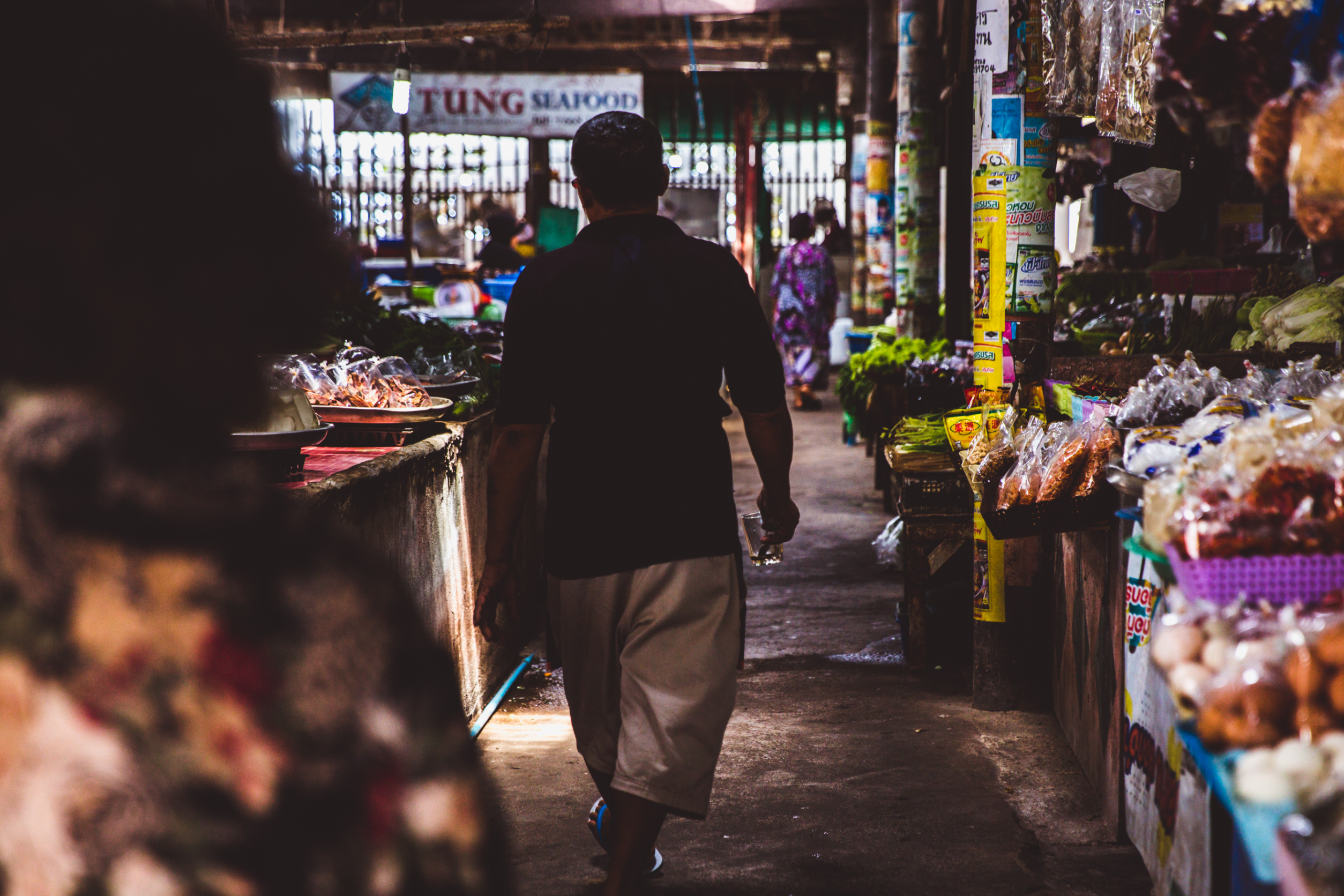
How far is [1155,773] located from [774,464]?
122cm

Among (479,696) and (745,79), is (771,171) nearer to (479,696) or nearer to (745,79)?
(745,79)

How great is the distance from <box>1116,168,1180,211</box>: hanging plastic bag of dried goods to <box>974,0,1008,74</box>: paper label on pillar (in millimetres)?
812

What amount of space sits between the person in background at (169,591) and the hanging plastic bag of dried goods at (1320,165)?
132 centimetres

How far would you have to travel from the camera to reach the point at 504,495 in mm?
3129

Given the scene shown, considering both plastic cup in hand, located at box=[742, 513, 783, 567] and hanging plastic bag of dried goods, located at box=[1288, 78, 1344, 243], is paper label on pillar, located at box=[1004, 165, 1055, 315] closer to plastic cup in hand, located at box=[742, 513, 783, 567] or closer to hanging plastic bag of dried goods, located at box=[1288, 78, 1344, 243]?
plastic cup in hand, located at box=[742, 513, 783, 567]

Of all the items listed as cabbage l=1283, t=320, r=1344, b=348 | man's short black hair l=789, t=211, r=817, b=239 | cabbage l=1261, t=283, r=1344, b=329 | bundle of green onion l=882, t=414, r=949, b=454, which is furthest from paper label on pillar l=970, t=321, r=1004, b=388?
man's short black hair l=789, t=211, r=817, b=239

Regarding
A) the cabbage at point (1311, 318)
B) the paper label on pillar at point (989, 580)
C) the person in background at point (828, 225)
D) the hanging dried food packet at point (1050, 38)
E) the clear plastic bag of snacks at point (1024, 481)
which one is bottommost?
the paper label on pillar at point (989, 580)

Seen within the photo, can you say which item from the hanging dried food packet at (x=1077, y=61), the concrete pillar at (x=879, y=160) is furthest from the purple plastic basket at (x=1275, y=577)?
the concrete pillar at (x=879, y=160)

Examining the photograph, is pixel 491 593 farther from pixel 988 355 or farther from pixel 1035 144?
pixel 1035 144

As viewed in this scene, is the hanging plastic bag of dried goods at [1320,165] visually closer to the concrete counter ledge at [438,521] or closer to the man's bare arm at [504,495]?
the man's bare arm at [504,495]

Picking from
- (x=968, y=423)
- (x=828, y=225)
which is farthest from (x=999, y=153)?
(x=828, y=225)

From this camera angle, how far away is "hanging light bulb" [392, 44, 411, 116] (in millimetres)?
8930

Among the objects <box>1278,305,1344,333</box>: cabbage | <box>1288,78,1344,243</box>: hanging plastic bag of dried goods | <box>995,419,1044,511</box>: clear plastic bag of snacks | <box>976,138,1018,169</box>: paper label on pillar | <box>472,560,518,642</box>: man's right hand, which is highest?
<box>976,138,1018,169</box>: paper label on pillar

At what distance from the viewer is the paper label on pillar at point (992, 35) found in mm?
4566
